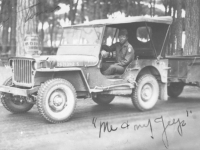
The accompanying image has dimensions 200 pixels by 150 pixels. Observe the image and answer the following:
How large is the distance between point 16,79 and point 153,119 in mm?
3049

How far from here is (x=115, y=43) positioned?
7930 mm

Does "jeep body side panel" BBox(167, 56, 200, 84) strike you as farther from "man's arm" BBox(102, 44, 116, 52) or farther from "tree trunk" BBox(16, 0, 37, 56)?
"tree trunk" BBox(16, 0, 37, 56)

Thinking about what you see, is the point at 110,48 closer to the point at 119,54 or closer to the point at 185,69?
the point at 119,54

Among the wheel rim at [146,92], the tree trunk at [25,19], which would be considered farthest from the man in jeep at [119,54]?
the tree trunk at [25,19]

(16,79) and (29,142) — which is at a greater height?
(16,79)

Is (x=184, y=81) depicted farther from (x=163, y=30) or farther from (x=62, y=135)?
(x=62, y=135)

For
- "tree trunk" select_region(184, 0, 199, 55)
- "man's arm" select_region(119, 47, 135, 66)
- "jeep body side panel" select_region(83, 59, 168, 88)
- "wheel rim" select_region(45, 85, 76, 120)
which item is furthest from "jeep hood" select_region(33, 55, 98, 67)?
"tree trunk" select_region(184, 0, 199, 55)

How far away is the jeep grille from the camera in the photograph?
6229 mm

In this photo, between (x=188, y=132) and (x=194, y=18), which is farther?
(x=194, y=18)

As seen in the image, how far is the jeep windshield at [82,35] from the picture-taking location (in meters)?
7.23

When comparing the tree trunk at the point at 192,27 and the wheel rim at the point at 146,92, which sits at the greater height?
the tree trunk at the point at 192,27

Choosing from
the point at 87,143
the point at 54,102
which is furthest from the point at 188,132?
the point at 54,102

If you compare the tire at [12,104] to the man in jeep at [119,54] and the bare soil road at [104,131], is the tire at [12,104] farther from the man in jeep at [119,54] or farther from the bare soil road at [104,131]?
the man in jeep at [119,54]

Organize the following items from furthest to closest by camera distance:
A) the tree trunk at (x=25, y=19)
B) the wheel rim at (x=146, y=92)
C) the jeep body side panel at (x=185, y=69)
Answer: the tree trunk at (x=25, y=19), the jeep body side panel at (x=185, y=69), the wheel rim at (x=146, y=92)
